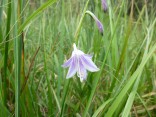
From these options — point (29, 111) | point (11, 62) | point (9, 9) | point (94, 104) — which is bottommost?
point (94, 104)

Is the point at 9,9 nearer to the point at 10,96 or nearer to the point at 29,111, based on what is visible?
the point at 29,111

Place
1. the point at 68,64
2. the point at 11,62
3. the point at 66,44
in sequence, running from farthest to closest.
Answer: the point at 66,44 → the point at 11,62 → the point at 68,64

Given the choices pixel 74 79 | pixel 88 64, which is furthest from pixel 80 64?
pixel 74 79

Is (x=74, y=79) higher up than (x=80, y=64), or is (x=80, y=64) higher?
(x=80, y=64)

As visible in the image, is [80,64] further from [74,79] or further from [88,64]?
[74,79]

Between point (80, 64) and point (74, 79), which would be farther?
point (74, 79)

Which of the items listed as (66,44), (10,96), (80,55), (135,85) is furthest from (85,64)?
(66,44)

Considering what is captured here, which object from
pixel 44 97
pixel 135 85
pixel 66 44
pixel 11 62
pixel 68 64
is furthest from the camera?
pixel 66 44

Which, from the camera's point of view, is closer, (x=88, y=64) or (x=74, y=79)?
(x=88, y=64)
